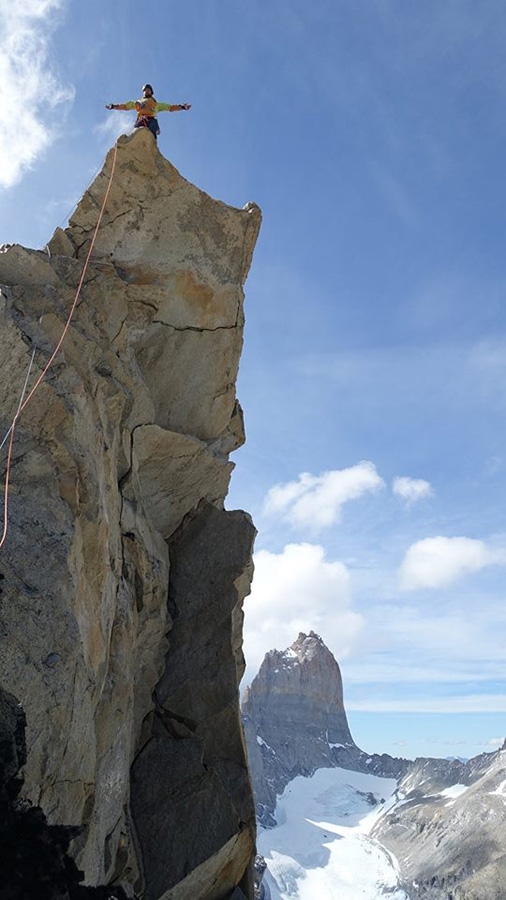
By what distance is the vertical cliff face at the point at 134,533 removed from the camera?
33.1ft

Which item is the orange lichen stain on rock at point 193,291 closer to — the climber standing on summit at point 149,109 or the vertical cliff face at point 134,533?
the vertical cliff face at point 134,533

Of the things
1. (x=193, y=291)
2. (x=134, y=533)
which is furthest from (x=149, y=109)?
(x=134, y=533)

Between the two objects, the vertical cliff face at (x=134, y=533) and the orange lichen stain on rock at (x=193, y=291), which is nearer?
the vertical cliff face at (x=134, y=533)

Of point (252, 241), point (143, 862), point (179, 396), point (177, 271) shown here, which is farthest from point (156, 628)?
point (252, 241)

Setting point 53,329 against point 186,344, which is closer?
point 53,329

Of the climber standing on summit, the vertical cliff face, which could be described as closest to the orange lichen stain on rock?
the vertical cliff face

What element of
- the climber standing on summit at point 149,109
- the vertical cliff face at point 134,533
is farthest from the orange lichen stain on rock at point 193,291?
the climber standing on summit at point 149,109

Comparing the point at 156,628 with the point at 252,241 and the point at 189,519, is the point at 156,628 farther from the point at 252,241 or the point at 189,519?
the point at 252,241

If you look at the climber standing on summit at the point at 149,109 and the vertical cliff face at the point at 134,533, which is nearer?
the vertical cliff face at the point at 134,533

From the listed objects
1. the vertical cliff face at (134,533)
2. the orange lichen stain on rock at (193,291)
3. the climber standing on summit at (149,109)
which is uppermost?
the climber standing on summit at (149,109)

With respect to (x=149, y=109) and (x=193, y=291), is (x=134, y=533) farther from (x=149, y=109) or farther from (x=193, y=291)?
(x=149, y=109)

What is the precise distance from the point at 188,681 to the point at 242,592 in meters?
3.53

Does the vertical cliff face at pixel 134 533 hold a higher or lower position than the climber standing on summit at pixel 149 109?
lower

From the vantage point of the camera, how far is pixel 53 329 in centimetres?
1387
